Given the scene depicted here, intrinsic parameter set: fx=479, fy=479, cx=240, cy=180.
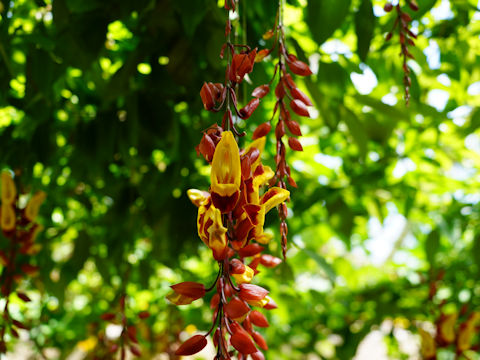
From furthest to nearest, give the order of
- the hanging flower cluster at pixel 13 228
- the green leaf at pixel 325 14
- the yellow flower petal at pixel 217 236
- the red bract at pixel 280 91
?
the hanging flower cluster at pixel 13 228 → the green leaf at pixel 325 14 → the red bract at pixel 280 91 → the yellow flower petal at pixel 217 236

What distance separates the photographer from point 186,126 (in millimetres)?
Result: 827

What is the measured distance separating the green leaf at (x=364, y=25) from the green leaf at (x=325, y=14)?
0.02 meters

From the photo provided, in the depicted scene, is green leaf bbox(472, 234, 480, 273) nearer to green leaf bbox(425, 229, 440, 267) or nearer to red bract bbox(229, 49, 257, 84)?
green leaf bbox(425, 229, 440, 267)

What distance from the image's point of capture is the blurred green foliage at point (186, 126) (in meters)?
0.61

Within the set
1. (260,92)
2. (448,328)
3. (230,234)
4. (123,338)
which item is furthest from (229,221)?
(448,328)

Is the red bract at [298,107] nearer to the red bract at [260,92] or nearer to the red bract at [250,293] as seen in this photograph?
the red bract at [260,92]

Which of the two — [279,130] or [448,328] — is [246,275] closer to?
[279,130]

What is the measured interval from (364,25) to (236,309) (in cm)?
38

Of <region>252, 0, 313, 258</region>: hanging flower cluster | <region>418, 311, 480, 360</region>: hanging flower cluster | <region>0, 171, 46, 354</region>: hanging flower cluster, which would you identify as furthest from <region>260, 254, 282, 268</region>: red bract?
<region>418, 311, 480, 360</region>: hanging flower cluster

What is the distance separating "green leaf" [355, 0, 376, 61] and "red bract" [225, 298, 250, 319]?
1.17ft

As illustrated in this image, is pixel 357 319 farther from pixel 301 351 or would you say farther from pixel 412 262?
pixel 412 262

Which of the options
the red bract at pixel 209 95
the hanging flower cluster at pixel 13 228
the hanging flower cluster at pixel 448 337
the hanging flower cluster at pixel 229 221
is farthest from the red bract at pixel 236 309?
the hanging flower cluster at pixel 448 337

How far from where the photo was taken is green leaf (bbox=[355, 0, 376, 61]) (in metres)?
0.52

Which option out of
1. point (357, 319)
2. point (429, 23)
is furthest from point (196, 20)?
point (357, 319)
